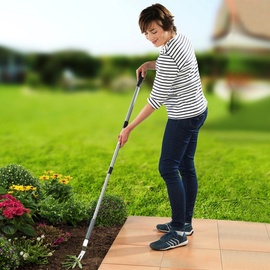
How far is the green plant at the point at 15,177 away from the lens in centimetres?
431

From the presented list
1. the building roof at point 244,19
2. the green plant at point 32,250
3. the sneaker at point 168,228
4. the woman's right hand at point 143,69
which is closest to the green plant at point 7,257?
the green plant at point 32,250

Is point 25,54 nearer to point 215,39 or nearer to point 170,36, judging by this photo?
point 215,39

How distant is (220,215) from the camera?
507 centimetres

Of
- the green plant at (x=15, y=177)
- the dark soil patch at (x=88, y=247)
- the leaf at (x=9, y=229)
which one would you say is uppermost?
the green plant at (x=15, y=177)

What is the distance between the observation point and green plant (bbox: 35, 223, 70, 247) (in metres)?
3.87

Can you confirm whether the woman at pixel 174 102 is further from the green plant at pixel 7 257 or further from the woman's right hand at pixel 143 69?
the green plant at pixel 7 257

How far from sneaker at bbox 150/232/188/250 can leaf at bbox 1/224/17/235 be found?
0.82m

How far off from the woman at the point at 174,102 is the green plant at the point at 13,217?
2.27 feet

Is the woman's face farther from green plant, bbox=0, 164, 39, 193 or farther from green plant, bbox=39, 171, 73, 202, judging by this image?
green plant, bbox=0, 164, 39, 193

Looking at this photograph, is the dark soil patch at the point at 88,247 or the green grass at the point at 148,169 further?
the green grass at the point at 148,169

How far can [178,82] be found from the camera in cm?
366

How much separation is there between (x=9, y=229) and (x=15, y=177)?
758mm

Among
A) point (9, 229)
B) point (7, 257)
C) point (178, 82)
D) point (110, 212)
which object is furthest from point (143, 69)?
point (7, 257)

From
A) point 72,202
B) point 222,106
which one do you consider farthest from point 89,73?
point 72,202
